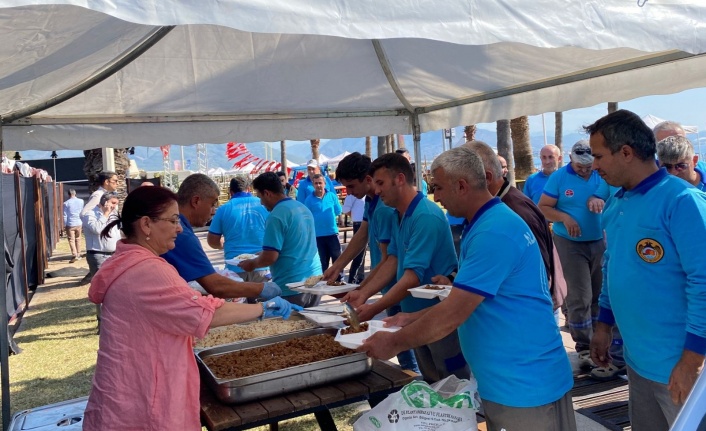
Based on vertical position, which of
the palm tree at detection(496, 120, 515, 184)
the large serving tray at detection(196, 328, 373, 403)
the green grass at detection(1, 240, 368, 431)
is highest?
the palm tree at detection(496, 120, 515, 184)

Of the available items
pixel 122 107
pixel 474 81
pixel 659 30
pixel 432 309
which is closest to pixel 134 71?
pixel 122 107

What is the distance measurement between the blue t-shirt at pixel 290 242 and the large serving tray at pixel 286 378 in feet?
6.71

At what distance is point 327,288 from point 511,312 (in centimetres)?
174

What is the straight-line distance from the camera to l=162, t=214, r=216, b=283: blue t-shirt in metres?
3.03

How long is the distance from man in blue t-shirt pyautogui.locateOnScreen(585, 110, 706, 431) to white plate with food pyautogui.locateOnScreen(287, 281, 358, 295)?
1.65m

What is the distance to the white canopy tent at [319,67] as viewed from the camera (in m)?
1.91

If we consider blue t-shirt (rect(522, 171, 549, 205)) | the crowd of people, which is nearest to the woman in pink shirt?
the crowd of people

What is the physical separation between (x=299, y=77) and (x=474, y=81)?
1.32 m

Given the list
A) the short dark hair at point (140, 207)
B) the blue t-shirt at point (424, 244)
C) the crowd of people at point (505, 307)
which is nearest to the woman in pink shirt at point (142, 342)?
the crowd of people at point (505, 307)

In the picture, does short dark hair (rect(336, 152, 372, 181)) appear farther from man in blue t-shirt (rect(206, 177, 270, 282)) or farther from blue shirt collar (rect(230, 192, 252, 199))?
blue shirt collar (rect(230, 192, 252, 199))

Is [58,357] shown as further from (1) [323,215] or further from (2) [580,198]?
(2) [580,198]

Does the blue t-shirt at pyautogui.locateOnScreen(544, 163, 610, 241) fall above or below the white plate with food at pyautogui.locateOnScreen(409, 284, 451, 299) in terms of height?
above

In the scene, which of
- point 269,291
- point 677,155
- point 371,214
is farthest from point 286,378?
point 677,155

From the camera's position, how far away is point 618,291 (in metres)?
2.26
